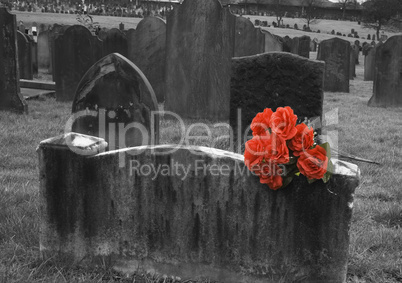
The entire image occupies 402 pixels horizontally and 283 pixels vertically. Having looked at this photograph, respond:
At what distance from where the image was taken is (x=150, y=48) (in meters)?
9.71

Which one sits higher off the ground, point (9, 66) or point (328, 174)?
point (9, 66)

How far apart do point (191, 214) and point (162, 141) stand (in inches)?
131

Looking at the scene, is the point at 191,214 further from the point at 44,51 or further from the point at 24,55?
the point at 44,51

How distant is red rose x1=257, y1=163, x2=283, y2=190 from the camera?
228 centimetres

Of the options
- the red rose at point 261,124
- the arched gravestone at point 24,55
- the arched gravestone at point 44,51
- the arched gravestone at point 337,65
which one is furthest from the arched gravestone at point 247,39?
the red rose at point 261,124

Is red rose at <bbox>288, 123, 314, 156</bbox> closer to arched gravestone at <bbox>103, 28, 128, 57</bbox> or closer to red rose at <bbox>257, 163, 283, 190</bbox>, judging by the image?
red rose at <bbox>257, 163, 283, 190</bbox>

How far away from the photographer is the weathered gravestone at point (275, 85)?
430cm

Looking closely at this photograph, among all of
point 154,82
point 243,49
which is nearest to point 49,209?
point 154,82

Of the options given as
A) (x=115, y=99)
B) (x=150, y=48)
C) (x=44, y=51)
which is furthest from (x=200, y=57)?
(x=44, y=51)

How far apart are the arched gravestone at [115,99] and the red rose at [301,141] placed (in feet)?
6.18

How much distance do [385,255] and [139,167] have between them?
1.77 metres

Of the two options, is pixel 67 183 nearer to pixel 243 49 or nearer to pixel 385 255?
pixel 385 255

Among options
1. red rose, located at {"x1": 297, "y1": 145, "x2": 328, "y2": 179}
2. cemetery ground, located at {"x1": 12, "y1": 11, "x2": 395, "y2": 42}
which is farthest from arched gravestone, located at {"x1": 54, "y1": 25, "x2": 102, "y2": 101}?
cemetery ground, located at {"x1": 12, "y1": 11, "x2": 395, "y2": 42}

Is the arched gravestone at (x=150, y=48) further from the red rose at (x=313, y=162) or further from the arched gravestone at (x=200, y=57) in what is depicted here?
the red rose at (x=313, y=162)
